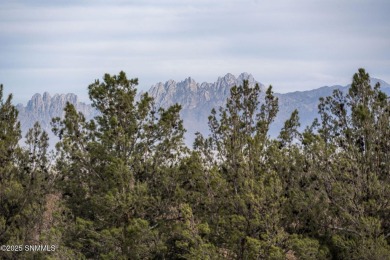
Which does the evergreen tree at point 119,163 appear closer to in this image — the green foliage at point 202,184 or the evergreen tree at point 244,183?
the green foliage at point 202,184

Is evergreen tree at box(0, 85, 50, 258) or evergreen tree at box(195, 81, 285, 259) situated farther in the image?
evergreen tree at box(0, 85, 50, 258)

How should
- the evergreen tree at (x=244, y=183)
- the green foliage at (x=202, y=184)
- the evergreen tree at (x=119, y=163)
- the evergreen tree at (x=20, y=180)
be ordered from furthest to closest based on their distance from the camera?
the evergreen tree at (x=20, y=180) < the evergreen tree at (x=119, y=163) < the green foliage at (x=202, y=184) < the evergreen tree at (x=244, y=183)

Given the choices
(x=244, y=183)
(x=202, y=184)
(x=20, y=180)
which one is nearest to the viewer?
(x=244, y=183)

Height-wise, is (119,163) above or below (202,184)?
above

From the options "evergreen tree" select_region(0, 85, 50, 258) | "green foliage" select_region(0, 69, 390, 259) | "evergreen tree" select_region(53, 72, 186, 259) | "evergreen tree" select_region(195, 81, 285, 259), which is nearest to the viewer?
"evergreen tree" select_region(195, 81, 285, 259)

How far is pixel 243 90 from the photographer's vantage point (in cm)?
2892

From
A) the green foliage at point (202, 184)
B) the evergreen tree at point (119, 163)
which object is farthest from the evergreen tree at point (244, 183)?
Answer: the evergreen tree at point (119, 163)

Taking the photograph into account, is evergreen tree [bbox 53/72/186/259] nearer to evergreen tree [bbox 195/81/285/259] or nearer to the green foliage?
the green foliage

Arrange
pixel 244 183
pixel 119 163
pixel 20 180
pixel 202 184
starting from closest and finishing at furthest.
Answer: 1. pixel 244 183
2. pixel 119 163
3. pixel 202 184
4. pixel 20 180

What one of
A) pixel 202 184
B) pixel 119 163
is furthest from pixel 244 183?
pixel 119 163

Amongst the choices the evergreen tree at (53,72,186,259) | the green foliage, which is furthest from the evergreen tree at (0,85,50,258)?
the evergreen tree at (53,72,186,259)

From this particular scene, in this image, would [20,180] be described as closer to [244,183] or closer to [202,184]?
[202,184]

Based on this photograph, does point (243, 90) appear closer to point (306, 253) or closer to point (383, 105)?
point (383, 105)

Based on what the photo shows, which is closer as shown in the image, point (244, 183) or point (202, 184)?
point (244, 183)
